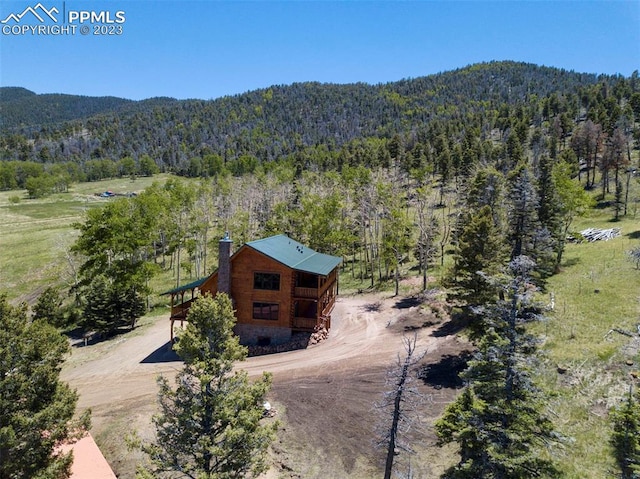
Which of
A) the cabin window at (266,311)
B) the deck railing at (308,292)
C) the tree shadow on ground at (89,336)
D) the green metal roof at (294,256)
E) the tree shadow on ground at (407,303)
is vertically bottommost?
the tree shadow on ground at (89,336)

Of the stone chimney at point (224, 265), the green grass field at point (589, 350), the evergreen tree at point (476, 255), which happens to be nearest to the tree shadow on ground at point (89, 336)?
the stone chimney at point (224, 265)

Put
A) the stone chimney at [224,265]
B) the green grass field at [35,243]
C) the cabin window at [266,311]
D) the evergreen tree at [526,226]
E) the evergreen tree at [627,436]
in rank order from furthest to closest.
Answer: the green grass field at [35,243] → the cabin window at [266,311] → the stone chimney at [224,265] → the evergreen tree at [526,226] → the evergreen tree at [627,436]

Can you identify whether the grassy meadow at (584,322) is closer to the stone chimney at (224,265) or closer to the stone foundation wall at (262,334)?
the stone foundation wall at (262,334)

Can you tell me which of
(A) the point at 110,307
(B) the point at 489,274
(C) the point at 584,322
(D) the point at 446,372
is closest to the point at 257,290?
(D) the point at 446,372

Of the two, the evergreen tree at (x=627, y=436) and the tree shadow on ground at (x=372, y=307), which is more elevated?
the evergreen tree at (x=627, y=436)

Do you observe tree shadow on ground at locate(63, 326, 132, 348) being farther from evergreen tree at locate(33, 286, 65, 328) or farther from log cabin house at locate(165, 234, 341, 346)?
log cabin house at locate(165, 234, 341, 346)

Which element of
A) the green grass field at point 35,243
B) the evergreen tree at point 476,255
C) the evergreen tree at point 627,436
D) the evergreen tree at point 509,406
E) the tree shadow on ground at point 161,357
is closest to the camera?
the evergreen tree at point 509,406
